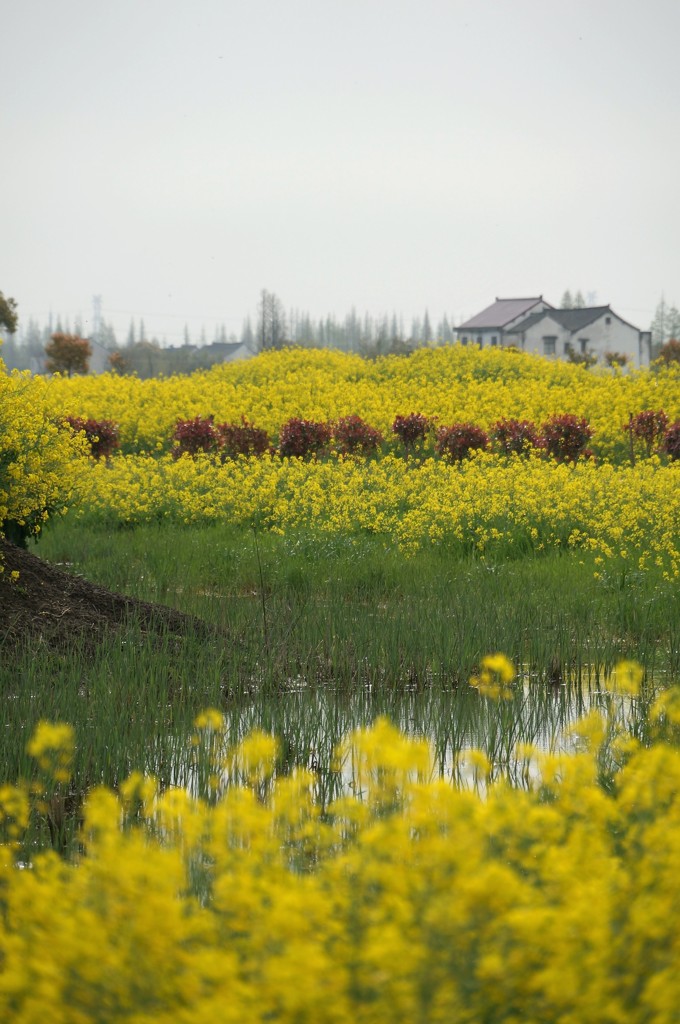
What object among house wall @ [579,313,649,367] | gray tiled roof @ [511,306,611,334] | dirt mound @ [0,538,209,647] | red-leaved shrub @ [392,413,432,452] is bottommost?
dirt mound @ [0,538,209,647]

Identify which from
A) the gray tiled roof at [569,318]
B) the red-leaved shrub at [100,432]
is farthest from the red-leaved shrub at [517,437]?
the gray tiled roof at [569,318]

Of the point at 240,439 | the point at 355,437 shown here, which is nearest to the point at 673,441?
the point at 355,437

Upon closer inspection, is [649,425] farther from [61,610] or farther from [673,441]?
[61,610]

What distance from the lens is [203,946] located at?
2371 mm

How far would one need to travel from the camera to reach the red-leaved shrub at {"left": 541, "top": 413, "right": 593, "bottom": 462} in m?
19.1

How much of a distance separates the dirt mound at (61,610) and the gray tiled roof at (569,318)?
196ft

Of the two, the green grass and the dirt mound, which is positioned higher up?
the dirt mound

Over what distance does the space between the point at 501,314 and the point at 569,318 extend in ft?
19.8

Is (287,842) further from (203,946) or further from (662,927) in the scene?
(662,927)

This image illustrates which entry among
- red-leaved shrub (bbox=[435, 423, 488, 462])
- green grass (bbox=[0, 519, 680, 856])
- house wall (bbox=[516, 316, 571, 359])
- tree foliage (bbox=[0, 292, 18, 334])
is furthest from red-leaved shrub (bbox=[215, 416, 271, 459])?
house wall (bbox=[516, 316, 571, 359])

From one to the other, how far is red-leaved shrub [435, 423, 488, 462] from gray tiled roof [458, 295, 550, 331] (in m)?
51.6

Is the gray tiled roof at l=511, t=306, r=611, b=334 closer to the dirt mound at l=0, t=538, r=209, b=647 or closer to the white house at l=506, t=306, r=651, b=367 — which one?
the white house at l=506, t=306, r=651, b=367

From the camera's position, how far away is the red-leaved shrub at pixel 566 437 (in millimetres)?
19094

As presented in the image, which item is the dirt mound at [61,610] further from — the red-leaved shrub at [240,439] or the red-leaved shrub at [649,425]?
the red-leaved shrub at [649,425]
